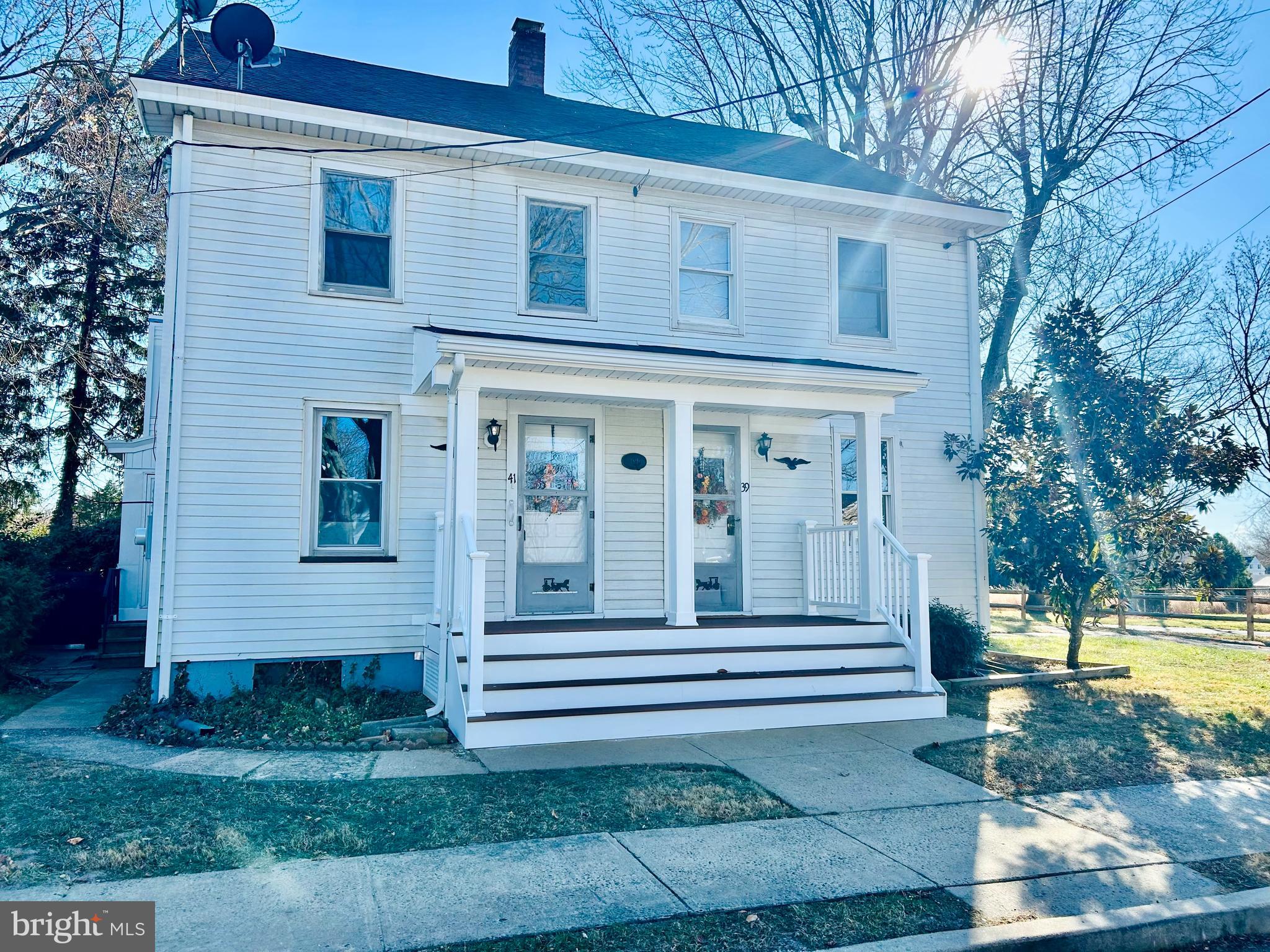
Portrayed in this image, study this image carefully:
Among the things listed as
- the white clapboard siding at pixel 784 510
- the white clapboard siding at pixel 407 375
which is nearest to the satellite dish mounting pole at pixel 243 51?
the white clapboard siding at pixel 407 375

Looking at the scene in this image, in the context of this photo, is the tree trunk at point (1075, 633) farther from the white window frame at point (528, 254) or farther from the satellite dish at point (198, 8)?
the satellite dish at point (198, 8)

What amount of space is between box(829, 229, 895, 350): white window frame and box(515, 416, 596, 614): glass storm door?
342 centimetres

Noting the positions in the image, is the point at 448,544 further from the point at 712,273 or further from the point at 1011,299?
the point at 1011,299

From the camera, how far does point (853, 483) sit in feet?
35.7

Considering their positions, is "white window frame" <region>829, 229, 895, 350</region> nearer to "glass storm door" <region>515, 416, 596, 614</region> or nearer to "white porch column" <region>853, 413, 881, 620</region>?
"white porch column" <region>853, 413, 881, 620</region>

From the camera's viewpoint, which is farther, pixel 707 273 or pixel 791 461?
pixel 791 461

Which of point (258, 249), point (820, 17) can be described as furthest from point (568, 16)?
point (258, 249)

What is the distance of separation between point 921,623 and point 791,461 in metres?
2.75

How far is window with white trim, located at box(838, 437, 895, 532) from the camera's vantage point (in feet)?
35.5

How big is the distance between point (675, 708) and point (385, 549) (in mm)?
3407

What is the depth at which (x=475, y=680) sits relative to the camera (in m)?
6.75

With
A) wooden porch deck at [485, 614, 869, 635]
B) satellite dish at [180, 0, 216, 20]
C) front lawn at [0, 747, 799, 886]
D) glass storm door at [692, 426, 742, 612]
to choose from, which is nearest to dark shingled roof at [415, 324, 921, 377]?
glass storm door at [692, 426, 742, 612]

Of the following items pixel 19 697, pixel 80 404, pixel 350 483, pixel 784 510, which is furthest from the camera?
pixel 80 404

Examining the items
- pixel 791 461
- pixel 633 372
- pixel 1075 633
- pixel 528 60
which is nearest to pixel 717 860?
pixel 633 372
